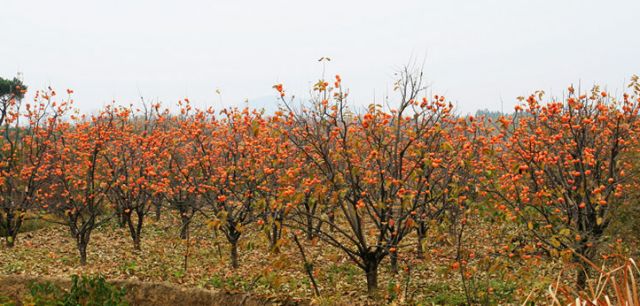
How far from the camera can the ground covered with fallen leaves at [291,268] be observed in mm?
8820

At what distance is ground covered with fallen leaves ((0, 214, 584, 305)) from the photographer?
8820mm

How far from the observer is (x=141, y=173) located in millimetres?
16203

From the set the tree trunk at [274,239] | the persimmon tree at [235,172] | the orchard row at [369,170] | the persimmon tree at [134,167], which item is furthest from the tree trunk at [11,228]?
the tree trunk at [274,239]

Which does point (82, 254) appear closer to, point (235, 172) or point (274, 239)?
point (235, 172)

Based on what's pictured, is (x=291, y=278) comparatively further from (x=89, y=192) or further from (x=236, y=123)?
(x=89, y=192)

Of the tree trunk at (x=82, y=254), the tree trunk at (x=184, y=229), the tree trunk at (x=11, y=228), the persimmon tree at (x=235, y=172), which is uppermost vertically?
the persimmon tree at (x=235, y=172)

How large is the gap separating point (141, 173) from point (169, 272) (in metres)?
5.17

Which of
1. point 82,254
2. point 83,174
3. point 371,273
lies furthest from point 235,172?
point 371,273

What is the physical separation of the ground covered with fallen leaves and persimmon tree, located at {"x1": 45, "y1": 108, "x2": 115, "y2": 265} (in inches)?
40.4

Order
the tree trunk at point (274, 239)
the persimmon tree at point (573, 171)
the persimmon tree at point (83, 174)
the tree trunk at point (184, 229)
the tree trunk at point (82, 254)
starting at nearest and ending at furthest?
the tree trunk at point (274, 239) → the persimmon tree at point (573, 171) → the tree trunk at point (184, 229) → the tree trunk at point (82, 254) → the persimmon tree at point (83, 174)

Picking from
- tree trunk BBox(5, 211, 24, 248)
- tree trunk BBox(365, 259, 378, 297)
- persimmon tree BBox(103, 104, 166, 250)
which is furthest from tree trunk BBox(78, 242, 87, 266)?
tree trunk BBox(365, 259, 378, 297)

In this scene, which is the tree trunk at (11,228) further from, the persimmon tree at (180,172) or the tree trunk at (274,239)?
the tree trunk at (274,239)

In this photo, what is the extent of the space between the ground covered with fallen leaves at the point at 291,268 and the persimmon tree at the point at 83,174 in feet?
3.37

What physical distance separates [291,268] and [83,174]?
25.8 ft
